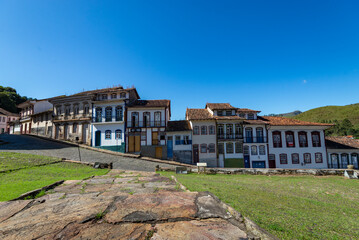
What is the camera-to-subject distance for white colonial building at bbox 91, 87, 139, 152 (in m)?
27.1

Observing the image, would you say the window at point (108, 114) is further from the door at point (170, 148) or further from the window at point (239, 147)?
the window at point (239, 147)

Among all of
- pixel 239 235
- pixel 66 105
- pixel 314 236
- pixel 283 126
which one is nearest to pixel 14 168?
pixel 239 235

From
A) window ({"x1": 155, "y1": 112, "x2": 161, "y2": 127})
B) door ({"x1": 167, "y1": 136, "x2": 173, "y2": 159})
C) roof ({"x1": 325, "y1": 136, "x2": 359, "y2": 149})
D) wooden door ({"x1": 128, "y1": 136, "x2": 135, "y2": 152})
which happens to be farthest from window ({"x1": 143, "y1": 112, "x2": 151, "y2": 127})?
roof ({"x1": 325, "y1": 136, "x2": 359, "y2": 149})

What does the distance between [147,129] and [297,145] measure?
2418 centimetres

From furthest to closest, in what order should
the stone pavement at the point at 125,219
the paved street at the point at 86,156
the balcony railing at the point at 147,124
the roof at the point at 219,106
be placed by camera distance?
the roof at the point at 219,106 → the balcony railing at the point at 147,124 → the paved street at the point at 86,156 → the stone pavement at the point at 125,219

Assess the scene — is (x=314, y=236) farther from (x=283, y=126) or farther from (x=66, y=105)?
(x=66, y=105)

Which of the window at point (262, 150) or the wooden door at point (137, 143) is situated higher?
the wooden door at point (137, 143)

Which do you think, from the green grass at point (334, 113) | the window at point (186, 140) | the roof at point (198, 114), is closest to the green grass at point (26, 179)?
the window at point (186, 140)

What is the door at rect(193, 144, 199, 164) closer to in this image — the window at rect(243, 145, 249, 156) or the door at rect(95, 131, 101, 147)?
the window at rect(243, 145, 249, 156)

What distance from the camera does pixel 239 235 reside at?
2.34m

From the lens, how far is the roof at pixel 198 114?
27.3 meters

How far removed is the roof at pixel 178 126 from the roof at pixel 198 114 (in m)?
1.28

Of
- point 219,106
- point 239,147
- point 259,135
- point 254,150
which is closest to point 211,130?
point 219,106

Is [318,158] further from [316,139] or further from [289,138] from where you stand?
[289,138]
